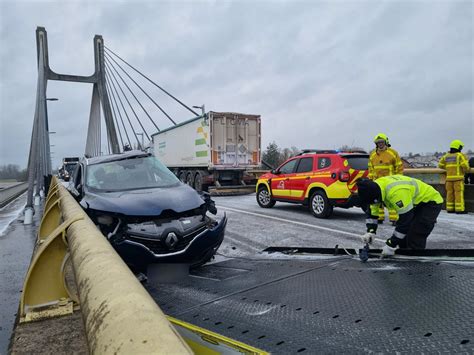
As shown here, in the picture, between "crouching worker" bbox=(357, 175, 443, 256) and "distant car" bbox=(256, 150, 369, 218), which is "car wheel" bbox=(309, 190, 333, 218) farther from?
"crouching worker" bbox=(357, 175, 443, 256)

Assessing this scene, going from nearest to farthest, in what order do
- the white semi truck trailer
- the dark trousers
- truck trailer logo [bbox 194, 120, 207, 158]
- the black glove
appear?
the black glove
the dark trousers
the white semi truck trailer
truck trailer logo [bbox 194, 120, 207, 158]

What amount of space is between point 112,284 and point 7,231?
8.20 meters

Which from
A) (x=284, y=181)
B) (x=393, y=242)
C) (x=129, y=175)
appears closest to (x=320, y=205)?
(x=284, y=181)

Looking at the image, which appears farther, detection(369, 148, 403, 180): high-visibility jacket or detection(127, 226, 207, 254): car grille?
detection(369, 148, 403, 180): high-visibility jacket

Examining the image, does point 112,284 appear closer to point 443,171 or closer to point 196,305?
point 196,305

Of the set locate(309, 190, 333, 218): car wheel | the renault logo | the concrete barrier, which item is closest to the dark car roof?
the renault logo

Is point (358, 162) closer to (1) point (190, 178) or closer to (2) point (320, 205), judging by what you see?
(2) point (320, 205)

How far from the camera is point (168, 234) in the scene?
3.92 m

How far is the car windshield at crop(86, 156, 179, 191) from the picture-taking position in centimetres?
511

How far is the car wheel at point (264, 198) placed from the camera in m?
11.0

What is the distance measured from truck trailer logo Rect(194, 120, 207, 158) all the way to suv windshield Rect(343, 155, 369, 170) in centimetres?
830

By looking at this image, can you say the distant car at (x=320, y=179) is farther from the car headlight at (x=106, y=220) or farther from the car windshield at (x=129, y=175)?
the car headlight at (x=106, y=220)

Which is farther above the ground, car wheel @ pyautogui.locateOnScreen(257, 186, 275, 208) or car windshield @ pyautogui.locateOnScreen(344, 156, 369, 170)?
car windshield @ pyautogui.locateOnScreen(344, 156, 369, 170)

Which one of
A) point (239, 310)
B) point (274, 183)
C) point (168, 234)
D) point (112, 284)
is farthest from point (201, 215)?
point (274, 183)
